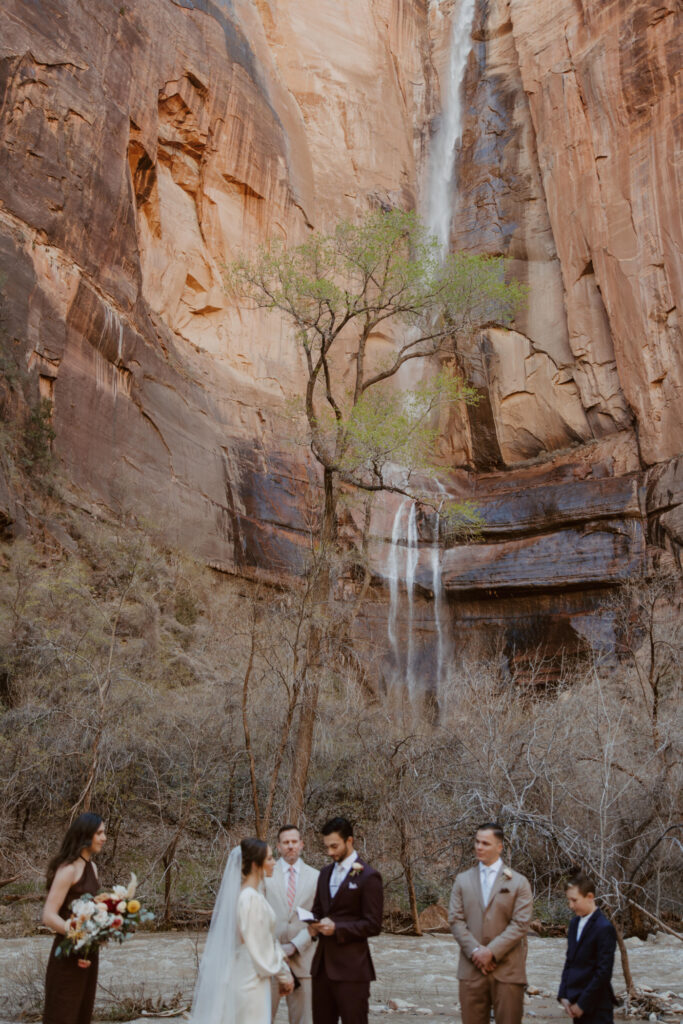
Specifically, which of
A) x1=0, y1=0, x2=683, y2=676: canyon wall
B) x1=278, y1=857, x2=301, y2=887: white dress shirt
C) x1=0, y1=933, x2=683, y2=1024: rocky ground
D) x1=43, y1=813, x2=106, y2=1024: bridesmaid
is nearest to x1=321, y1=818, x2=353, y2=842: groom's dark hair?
x1=278, y1=857, x2=301, y2=887: white dress shirt

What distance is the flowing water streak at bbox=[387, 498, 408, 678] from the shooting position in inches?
1164

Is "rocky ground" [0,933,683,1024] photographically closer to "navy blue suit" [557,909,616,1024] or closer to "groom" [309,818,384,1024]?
"groom" [309,818,384,1024]

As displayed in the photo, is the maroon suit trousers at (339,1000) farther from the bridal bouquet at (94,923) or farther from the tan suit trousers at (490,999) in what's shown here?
the bridal bouquet at (94,923)

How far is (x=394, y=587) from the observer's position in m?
30.4

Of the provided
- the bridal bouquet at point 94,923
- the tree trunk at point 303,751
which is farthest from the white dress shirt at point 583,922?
the tree trunk at point 303,751

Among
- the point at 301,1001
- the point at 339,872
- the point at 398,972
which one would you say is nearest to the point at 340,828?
the point at 339,872

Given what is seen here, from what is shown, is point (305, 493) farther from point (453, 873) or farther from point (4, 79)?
point (453, 873)

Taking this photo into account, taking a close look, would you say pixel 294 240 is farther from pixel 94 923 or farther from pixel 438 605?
pixel 94 923

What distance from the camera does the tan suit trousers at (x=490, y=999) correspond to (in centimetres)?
529

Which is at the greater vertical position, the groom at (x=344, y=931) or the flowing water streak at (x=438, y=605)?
the flowing water streak at (x=438, y=605)

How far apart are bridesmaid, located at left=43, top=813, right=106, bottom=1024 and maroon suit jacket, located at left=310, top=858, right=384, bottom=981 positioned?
1360 mm

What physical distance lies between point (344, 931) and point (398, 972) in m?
5.40

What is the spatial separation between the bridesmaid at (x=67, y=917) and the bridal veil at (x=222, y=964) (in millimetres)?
633

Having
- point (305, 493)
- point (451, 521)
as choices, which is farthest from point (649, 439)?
point (451, 521)
